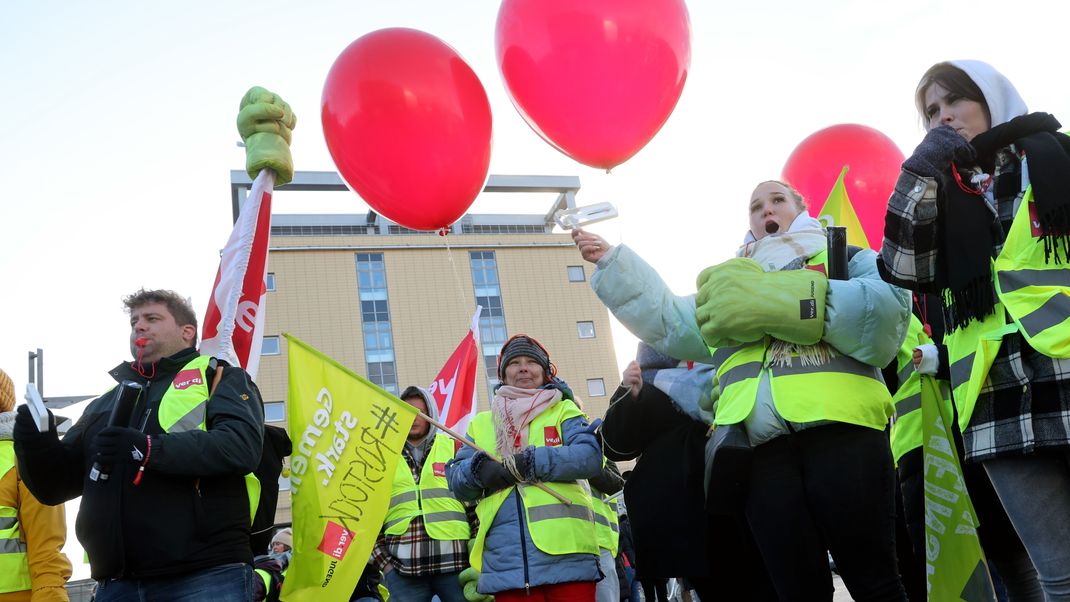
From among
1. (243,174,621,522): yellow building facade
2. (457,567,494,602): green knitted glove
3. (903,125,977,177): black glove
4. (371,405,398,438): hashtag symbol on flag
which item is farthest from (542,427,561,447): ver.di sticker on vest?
(243,174,621,522): yellow building facade

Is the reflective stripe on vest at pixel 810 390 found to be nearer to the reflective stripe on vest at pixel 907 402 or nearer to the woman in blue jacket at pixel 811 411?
the woman in blue jacket at pixel 811 411

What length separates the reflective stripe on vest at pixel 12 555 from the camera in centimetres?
462

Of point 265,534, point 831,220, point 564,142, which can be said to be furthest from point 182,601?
point 831,220

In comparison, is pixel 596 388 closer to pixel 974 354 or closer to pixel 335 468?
pixel 335 468

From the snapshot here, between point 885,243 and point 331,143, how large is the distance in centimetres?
346

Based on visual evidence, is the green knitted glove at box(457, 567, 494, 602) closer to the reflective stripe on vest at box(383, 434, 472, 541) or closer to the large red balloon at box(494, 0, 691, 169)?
the reflective stripe on vest at box(383, 434, 472, 541)

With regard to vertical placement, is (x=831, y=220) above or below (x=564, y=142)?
below

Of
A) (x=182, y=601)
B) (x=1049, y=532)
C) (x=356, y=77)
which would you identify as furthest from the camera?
(x=356, y=77)

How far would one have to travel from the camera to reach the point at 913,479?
12.6ft

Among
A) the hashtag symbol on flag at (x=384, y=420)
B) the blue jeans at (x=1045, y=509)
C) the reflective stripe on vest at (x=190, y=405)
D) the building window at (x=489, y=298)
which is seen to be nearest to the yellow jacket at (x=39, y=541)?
the reflective stripe on vest at (x=190, y=405)

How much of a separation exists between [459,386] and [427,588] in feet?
10.6

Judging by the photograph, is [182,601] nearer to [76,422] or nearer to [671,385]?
[76,422]

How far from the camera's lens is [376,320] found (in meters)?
51.8

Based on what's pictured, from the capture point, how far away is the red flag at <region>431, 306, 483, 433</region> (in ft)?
28.5
